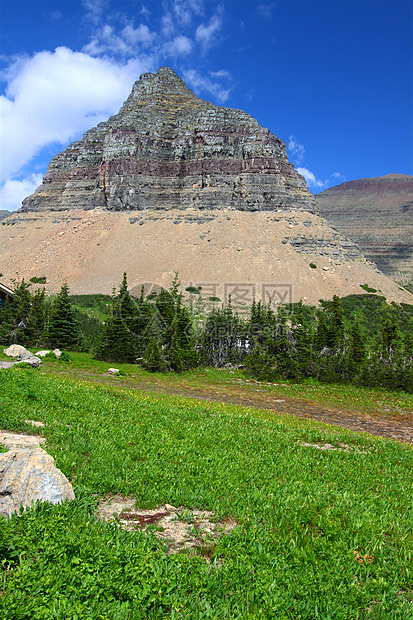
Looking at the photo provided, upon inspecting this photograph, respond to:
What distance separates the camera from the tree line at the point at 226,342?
3189cm

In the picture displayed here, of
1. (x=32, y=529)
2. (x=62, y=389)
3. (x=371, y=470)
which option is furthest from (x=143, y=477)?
(x=62, y=389)

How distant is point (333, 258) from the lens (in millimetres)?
85938

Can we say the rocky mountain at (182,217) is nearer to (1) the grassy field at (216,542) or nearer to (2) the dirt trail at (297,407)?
(2) the dirt trail at (297,407)

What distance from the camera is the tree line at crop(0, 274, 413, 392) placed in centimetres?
3189

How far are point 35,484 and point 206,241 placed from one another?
→ 84.3m

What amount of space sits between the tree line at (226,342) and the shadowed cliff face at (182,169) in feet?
201

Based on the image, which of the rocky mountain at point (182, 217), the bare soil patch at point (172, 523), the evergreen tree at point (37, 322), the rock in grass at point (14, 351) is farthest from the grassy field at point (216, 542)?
the rocky mountain at point (182, 217)

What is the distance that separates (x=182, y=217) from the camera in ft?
314

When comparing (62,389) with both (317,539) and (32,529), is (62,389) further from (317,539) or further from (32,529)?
(317,539)

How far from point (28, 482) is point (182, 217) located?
309 feet

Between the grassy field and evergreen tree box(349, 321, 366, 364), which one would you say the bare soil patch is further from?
evergreen tree box(349, 321, 366, 364)

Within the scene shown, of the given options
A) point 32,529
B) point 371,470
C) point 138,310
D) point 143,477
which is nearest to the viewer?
point 32,529

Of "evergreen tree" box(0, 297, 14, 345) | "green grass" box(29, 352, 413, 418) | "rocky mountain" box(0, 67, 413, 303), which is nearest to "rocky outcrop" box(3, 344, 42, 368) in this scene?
"green grass" box(29, 352, 413, 418)

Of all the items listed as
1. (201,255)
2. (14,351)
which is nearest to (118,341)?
(14,351)
